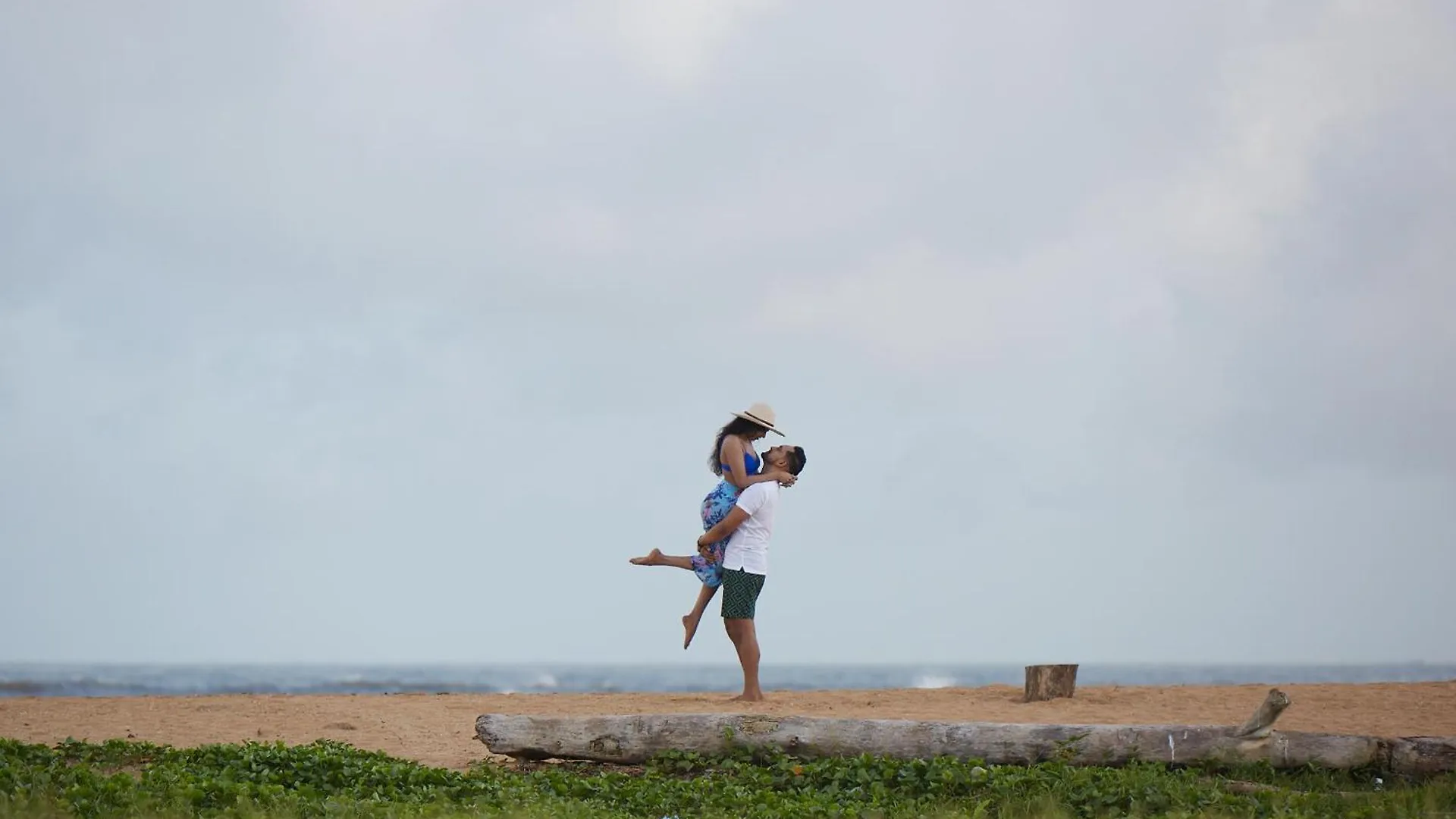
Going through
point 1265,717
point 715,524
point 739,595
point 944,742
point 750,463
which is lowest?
point 944,742

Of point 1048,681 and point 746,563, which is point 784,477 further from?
point 1048,681

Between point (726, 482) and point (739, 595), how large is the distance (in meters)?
1.18

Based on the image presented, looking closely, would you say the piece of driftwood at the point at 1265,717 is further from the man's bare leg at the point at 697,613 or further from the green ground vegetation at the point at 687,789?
the man's bare leg at the point at 697,613

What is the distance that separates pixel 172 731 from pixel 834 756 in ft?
20.6

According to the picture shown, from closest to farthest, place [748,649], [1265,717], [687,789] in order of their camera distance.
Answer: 1. [687,789]
2. [1265,717]
3. [748,649]

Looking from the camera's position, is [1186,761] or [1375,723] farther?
[1375,723]

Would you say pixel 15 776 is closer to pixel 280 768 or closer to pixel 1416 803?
pixel 280 768

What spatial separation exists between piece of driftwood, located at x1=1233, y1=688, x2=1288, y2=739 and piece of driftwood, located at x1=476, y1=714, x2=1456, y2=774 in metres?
0.05

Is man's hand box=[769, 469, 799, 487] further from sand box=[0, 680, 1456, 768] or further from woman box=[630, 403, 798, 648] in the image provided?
sand box=[0, 680, 1456, 768]

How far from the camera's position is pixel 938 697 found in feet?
44.2

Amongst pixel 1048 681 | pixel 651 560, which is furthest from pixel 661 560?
pixel 1048 681

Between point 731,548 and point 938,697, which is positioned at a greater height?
point 731,548

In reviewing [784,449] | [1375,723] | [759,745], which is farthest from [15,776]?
[1375,723]

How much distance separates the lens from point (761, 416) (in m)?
12.7
